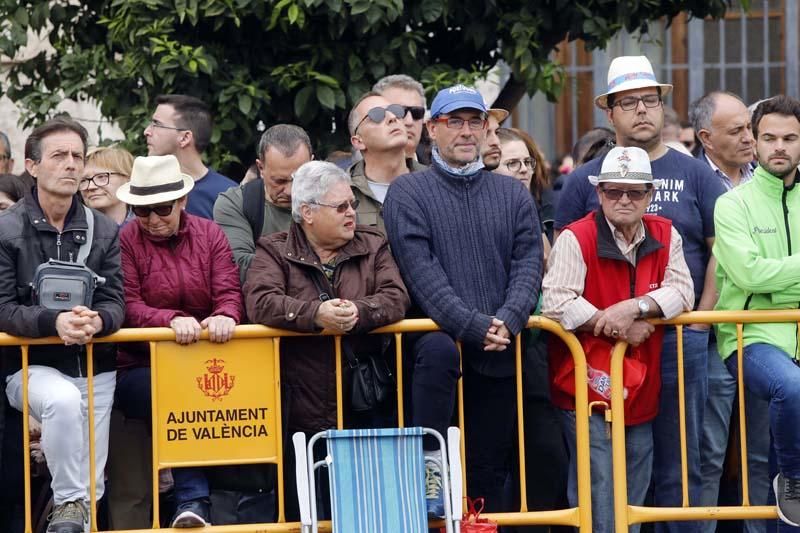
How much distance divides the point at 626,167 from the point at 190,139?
236cm

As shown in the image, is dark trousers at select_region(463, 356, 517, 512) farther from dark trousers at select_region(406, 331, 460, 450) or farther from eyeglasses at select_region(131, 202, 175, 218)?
eyeglasses at select_region(131, 202, 175, 218)

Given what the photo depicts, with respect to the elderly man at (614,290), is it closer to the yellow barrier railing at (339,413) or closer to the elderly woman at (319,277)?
the yellow barrier railing at (339,413)

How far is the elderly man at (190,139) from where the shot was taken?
8.04 metres

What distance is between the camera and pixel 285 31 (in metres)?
8.16

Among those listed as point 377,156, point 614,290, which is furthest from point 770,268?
point 377,156

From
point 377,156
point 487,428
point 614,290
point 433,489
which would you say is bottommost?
point 433,489

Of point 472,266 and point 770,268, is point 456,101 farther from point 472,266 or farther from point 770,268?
point 770,268

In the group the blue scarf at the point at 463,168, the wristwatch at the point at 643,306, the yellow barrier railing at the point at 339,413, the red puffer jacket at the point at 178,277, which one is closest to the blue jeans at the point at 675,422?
the wristwatch at the point at 643,306

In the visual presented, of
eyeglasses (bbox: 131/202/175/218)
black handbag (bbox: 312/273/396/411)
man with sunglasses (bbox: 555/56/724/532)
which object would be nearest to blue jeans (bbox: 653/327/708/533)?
man with sunglasses (bbox: 555/56/724/532)

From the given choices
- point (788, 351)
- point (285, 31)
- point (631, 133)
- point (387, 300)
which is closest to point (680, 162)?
point (631, 133)

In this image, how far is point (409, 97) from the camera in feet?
26.1

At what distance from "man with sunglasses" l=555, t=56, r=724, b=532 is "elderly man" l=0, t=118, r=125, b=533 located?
2213 mm

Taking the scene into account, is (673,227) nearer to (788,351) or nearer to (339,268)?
(788,351)

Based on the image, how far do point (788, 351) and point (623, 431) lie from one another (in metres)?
0.81
